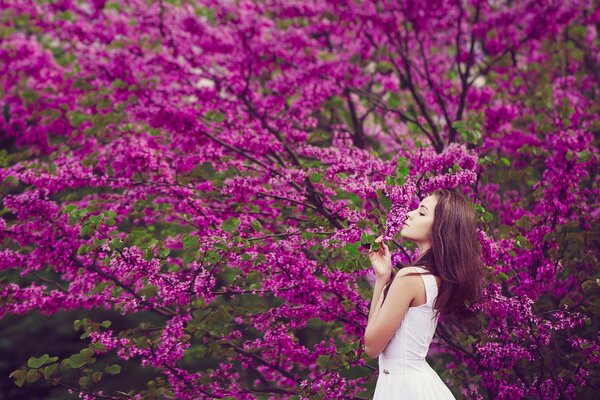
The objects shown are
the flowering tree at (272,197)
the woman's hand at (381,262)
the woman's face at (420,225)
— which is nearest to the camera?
the woman's hand at (381,262)

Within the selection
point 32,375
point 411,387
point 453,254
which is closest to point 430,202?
point 453,254

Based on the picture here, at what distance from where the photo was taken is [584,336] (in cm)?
368

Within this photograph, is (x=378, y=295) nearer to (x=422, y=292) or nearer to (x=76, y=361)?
(x=422, y=292)

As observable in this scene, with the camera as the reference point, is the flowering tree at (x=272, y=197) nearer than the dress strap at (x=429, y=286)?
No

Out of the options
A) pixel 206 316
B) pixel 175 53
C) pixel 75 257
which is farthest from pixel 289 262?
pixel 175 53

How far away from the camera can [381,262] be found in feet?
8.46

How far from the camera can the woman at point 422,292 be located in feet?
7.98

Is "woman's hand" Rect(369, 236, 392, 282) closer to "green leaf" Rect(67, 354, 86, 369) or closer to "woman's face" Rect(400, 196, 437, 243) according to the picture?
"woman's face" Rect(400, 196, 437, 243)

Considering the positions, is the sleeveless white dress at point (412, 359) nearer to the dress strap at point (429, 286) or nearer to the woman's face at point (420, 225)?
the dress strap at point (429, 286)

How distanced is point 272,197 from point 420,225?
3.86 ft

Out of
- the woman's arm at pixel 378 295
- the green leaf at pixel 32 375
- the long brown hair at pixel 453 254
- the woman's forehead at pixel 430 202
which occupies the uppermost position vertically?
the woman's forehead at pixel 430 202

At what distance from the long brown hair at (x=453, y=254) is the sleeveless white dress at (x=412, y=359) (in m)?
0.09

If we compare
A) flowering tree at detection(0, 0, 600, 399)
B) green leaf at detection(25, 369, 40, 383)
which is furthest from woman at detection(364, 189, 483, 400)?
green leaf at detection(25, 369, 40, 383)

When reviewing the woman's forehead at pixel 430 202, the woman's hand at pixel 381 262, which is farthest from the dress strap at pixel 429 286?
the woman's forehead at pixel 430 202
